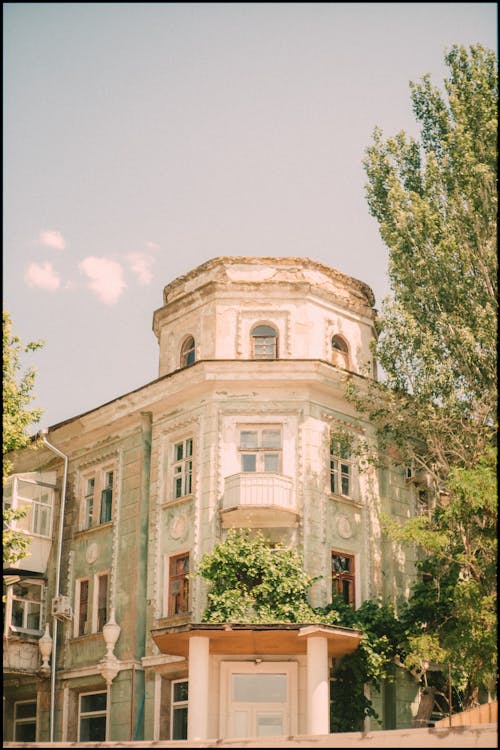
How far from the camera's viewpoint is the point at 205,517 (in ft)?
82.9

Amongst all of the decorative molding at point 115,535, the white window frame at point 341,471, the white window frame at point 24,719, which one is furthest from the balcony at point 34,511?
the white window frame at point 341,471

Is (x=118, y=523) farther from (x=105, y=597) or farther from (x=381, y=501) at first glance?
(x=381, y=501)

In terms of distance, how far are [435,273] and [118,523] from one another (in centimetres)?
1118

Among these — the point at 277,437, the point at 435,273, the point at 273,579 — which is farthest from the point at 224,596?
the point at 435,273

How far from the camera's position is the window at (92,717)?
26141 millimetres

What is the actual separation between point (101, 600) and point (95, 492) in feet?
10.8

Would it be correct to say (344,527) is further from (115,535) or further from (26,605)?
(26,605)

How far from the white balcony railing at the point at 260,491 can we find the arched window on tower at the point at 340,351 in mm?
4812

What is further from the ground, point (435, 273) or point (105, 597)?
point (435, 273)

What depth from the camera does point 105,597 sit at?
27641mm

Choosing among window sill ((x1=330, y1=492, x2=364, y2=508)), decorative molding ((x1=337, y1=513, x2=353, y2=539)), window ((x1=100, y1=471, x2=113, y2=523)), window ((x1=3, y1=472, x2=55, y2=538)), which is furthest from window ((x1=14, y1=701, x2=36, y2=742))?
window sill ((x1=330, y1=492, x2=364, y2=508))

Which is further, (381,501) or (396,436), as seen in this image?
(381,501)

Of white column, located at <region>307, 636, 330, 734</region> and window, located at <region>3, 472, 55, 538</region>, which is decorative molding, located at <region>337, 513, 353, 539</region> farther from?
window, located at <region>3, 472, 55, 538</region>

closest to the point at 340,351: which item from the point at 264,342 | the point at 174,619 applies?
the point at 264,342
